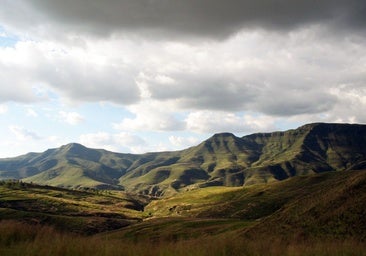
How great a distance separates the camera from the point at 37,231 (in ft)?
54.6

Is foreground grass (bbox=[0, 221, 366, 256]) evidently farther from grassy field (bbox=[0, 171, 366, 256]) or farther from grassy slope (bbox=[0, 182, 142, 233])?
grassy slope (bbox=[0, 182, 142, 233])

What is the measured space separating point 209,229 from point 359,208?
35.1 meters

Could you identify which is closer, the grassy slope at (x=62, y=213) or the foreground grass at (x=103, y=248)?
the foreground grass at (x=103, y=248)

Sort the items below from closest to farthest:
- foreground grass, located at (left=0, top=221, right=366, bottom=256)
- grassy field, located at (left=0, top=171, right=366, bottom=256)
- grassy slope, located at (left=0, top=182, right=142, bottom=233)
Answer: foreground grass, located at (left=0, top=221, right=366, bottom=256)
grassy field, located at (left=0, top=171, right=366, bottom=256)
grassy slope, located at (left=0, top=182, right=142, bottom=233)

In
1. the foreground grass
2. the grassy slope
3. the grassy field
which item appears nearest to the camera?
the foreground grass

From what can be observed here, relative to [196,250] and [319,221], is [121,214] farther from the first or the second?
[196,250]

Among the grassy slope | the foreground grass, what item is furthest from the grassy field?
the grassy slope

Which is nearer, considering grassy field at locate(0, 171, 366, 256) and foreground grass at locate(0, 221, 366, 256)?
foreground grass at locate(0, 221, 366, 256)

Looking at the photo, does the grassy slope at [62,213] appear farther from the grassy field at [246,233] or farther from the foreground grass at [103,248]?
the foreground grass at [103,248]

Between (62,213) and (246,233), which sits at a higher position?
(246,233)

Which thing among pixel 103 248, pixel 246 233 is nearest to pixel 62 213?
pixel 246 233

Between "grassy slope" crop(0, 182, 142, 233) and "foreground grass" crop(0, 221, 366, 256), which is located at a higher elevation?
"foreground grass" crop(0, 221, 366, 256)

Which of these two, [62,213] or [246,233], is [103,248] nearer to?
[246,233]

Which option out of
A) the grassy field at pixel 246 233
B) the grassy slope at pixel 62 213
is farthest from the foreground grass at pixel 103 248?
the grassy slope at pixel 62 213
